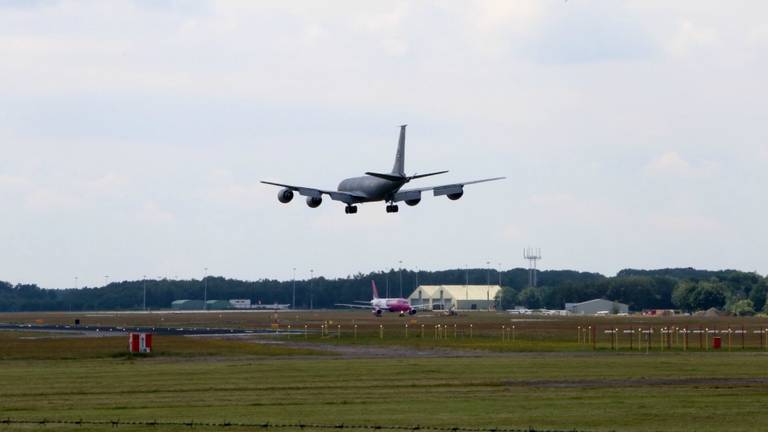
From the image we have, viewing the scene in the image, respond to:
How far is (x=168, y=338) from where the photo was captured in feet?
374

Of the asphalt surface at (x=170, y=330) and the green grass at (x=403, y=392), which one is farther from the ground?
the asphalt surface at (x=170, y=330)

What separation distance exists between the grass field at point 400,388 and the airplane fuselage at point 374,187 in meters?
10.4

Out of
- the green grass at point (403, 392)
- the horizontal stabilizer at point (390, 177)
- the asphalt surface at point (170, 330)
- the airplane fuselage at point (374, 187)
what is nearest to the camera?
the green grass at point (403, 392)

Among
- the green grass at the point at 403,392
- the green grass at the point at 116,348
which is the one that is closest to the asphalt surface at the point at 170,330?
the green grass at the point at 116,348

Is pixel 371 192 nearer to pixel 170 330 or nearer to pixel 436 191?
pixel 436 191

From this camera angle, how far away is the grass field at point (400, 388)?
45625 mm

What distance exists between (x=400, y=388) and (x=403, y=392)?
2.10 meters

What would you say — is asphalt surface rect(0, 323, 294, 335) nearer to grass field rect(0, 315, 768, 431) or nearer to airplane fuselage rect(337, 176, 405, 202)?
grass field rect(0, 315, 768, 431)

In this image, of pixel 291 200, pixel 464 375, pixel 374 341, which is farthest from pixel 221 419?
pixel 374 341

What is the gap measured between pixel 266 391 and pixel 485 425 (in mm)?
16228

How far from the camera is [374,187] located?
8712 cm

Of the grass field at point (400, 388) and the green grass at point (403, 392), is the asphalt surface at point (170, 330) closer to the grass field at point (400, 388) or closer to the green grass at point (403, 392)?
the grass field at point (400, 388)

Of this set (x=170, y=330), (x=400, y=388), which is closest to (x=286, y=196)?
(x=400, y=388)

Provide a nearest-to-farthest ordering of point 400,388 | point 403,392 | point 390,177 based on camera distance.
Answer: point 403,392
point 400,388
point 390,177
